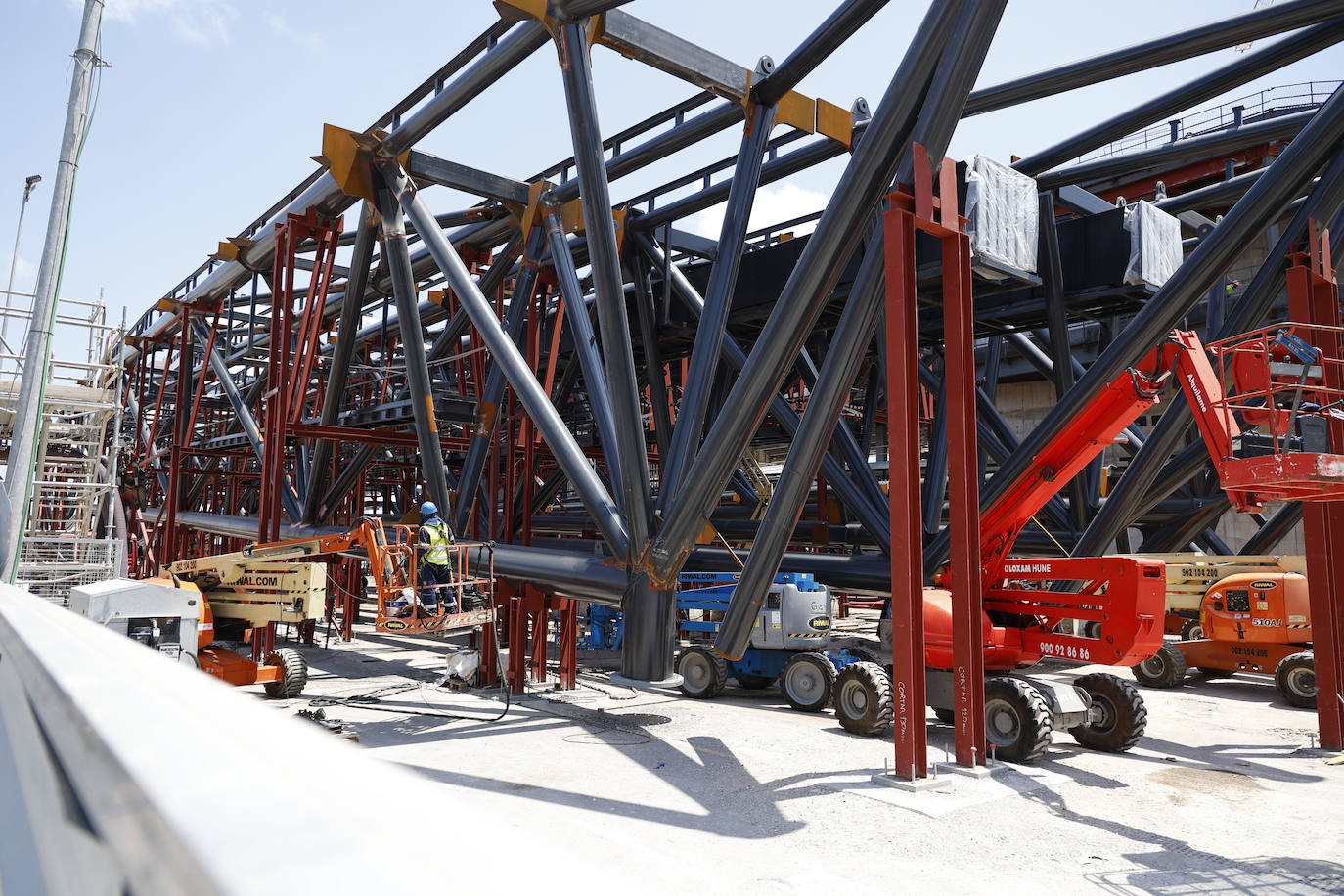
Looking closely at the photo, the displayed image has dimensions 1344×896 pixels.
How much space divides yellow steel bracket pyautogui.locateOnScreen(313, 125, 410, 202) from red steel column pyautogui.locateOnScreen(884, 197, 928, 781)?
31.2 feet

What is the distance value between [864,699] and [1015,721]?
6.94 ft

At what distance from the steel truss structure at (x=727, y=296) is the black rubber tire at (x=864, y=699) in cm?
196

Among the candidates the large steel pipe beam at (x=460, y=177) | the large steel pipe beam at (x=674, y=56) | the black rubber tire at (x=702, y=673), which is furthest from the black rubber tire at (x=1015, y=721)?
the large steel pipe beam at (x=460, y=177)

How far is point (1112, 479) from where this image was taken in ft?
72.7

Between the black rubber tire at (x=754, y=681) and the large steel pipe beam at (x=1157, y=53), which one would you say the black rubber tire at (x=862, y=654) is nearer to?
the black rubber tire at (x=754, y=681)

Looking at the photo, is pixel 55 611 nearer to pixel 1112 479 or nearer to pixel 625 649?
pixel 625 649

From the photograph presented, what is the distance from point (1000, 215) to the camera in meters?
10.4

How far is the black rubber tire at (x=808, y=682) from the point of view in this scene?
13.9 metres

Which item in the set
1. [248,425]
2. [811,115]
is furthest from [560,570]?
[248,425]

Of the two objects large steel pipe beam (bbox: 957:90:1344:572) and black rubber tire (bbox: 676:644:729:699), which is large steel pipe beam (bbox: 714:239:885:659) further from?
black rubber tire (bbox: 676:644:729:699)

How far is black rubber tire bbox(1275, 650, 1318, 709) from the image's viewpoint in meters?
14.1

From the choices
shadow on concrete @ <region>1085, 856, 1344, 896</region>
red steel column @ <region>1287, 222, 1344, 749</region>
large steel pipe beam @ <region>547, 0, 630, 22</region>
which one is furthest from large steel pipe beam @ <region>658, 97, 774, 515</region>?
red steel column @ <region>1287, 222, 1344, 749</region>

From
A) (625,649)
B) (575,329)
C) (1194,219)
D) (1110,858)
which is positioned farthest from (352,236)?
(1194,219)

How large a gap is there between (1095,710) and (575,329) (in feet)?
27.5
